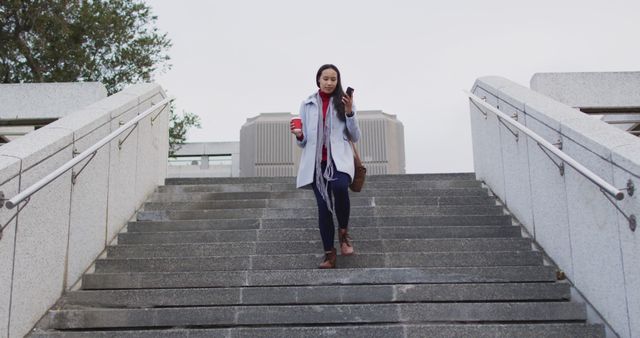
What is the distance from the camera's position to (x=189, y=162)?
882 inches

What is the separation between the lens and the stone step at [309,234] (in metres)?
5.16

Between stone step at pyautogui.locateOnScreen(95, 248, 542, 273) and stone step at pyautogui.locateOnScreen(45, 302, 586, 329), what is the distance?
2.37ft

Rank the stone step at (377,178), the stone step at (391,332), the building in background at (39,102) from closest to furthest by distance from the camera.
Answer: the stone step at (391,332) → the stone step at (377,178) → the building in background at (39,102)

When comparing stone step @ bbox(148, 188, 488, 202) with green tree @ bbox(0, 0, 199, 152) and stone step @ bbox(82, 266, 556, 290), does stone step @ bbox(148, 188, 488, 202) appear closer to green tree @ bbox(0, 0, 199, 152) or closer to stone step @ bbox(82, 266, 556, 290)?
stone step @ bbox(82, 266, 556, 290)

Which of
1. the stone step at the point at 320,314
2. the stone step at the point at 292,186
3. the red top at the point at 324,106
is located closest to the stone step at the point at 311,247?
the red top at the point at 324,106

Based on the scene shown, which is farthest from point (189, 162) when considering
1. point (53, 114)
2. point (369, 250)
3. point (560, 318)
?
point (560, 318)

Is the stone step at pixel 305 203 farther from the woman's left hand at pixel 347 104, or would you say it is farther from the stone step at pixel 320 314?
the stone step at pixel 320 314

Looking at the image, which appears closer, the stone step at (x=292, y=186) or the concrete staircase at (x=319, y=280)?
the concrete staircase at (x=319, y=280)

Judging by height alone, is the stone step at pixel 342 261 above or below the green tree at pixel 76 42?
below

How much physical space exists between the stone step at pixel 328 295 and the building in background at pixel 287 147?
5787 millimetres

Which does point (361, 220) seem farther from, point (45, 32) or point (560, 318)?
point (45, 32)

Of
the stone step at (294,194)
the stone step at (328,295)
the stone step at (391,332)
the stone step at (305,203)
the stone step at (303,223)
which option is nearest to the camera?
the stone step at (391,332)

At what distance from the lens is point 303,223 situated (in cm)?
548

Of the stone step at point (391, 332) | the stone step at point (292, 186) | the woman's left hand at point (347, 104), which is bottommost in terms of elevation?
the stone step at point (391, 332)
